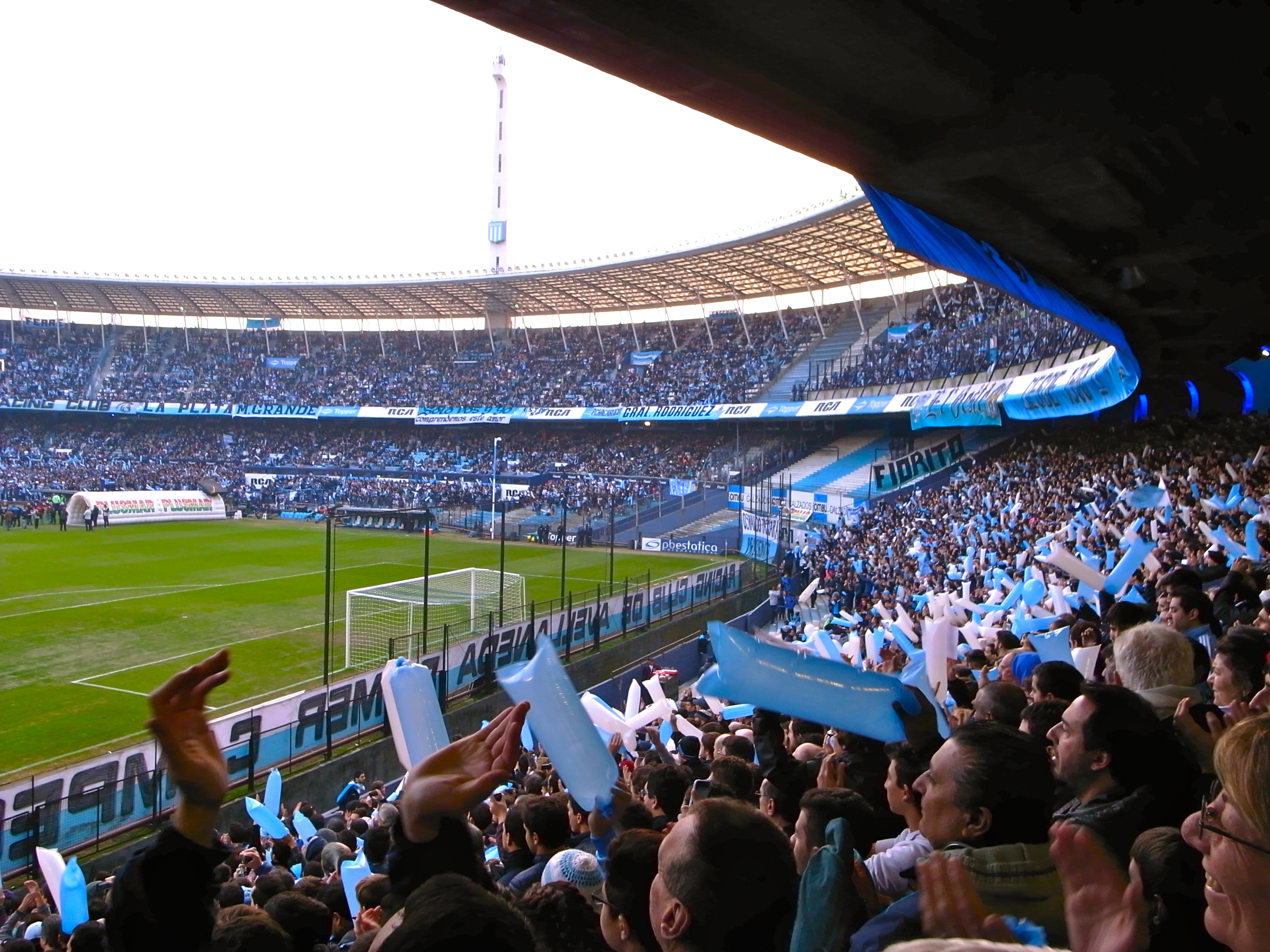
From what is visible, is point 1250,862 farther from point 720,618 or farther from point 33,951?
point 720,618

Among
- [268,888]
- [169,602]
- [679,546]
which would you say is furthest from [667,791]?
[679,546]

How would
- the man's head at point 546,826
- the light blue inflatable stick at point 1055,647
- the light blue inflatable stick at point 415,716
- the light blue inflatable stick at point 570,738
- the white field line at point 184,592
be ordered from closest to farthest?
the light blue inflatable stick at point 570,738 → the man's head at point 546,826 → the light blue inflatable stick at point 415,716 → the light blue inflatable stick at point 1055,647 → the white field line at point 184,592

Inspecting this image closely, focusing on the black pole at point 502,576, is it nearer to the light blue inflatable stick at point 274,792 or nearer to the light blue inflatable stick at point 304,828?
the light blue inflatable stick at point 274,792

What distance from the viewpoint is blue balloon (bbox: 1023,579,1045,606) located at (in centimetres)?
948

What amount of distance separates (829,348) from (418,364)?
25620 millimetres

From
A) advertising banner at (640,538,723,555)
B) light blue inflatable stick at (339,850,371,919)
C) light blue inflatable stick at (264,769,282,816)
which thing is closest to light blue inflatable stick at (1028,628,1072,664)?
light blue inflatable stick at (339,850,371,919)

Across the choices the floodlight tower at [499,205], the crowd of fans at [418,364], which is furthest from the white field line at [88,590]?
the floodlight tower at [499,205]

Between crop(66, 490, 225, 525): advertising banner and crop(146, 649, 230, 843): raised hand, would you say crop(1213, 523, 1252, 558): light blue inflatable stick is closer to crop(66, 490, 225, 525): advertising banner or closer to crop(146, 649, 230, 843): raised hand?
crop(146, 649, 230, 843): raised hand

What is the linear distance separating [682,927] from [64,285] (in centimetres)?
6294

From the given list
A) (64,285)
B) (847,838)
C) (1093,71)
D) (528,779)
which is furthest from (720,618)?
(64,285)

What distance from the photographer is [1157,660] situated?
13.6ft

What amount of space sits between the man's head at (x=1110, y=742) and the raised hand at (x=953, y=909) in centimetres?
106

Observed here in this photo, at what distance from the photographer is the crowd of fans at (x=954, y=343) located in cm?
3150

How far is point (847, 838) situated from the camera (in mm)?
2486
